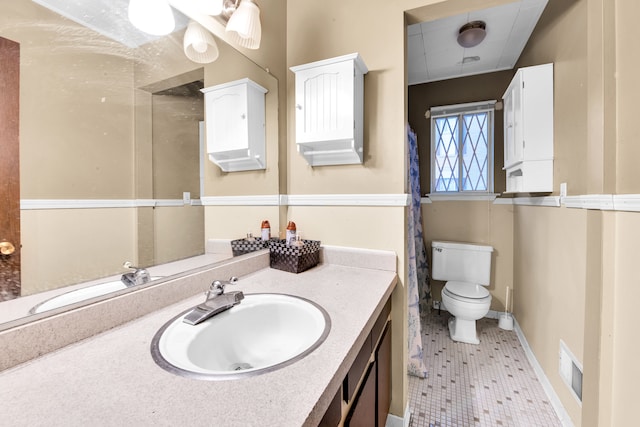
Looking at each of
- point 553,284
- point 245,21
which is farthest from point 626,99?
point 245,21

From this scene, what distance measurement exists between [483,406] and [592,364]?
0.70 metres

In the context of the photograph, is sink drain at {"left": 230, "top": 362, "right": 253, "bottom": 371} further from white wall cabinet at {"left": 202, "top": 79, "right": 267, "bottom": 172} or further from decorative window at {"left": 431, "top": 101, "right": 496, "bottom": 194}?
decorative window at {"left": 431, "top": 101, "right": 496, "bottom": 194}

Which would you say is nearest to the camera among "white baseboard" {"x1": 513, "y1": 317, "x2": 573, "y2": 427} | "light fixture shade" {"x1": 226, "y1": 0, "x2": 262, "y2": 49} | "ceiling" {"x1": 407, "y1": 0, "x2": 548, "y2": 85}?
"light fixture shade" {"x1": 226, "y1": 0, "x2": 262, "y2": 49}

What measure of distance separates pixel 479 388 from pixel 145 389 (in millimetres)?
2007

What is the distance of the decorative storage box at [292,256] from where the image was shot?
1.31m

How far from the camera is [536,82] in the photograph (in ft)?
5.65

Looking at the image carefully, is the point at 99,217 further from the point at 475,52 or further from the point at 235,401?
the point at 475,52

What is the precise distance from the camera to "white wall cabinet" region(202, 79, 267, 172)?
1.18m

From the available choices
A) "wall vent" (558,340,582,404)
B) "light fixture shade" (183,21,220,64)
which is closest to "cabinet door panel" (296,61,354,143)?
"light fixture shade" (183,21,220,64)

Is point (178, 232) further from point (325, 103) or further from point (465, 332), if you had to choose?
point (465, 332)

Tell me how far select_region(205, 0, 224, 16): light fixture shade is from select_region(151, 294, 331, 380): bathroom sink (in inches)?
45.6

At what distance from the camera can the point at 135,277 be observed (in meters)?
0.85

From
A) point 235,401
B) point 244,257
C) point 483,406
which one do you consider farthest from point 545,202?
point 235,401

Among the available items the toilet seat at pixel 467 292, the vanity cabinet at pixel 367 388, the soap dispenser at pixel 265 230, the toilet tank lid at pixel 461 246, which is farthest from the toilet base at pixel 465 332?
the soap dispenser at pixel 265 230
